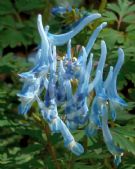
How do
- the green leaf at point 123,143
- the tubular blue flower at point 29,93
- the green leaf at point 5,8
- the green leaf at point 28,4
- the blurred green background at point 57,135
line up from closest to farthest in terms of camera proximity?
the tubular blue flower at point 29,93 → the green leaf at point 123,143 → the blurred green background at point 57,135 → the green leaf at point 5,8 → the green leaf at point 28,4

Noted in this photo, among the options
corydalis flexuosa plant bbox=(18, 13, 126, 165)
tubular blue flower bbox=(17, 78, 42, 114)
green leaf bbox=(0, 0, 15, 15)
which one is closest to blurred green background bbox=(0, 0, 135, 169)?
green leaf bbox=(0, 0, 15, 15)

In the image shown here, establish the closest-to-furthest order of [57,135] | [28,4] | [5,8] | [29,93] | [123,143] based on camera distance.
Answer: [29,93] < [123,143] < [57,135] < [5,8] < [28,4]

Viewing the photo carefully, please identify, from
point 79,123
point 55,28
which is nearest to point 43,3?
point 55,28

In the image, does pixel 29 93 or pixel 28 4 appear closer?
pixel 29 93

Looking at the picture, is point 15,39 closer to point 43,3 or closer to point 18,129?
point 43,3

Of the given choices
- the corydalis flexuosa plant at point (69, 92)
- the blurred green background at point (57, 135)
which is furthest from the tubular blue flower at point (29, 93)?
the blurred green background at point (57, 135)

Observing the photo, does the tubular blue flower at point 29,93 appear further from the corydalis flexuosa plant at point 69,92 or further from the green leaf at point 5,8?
the green leaf at point 5,8

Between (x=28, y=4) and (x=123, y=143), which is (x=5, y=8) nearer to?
(x=28, y=4)

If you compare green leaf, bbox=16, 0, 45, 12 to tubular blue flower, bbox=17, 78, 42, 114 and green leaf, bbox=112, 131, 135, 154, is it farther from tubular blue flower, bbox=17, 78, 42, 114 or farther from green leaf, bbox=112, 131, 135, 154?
tubular blue flower, bbox=17, 78, 42, 114

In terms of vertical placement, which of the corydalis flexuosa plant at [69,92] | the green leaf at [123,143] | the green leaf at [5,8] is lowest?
the green leaf at [123,143]

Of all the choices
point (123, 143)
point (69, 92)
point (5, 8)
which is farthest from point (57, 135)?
point (5, 8)

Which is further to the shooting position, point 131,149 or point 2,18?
point 2,18
